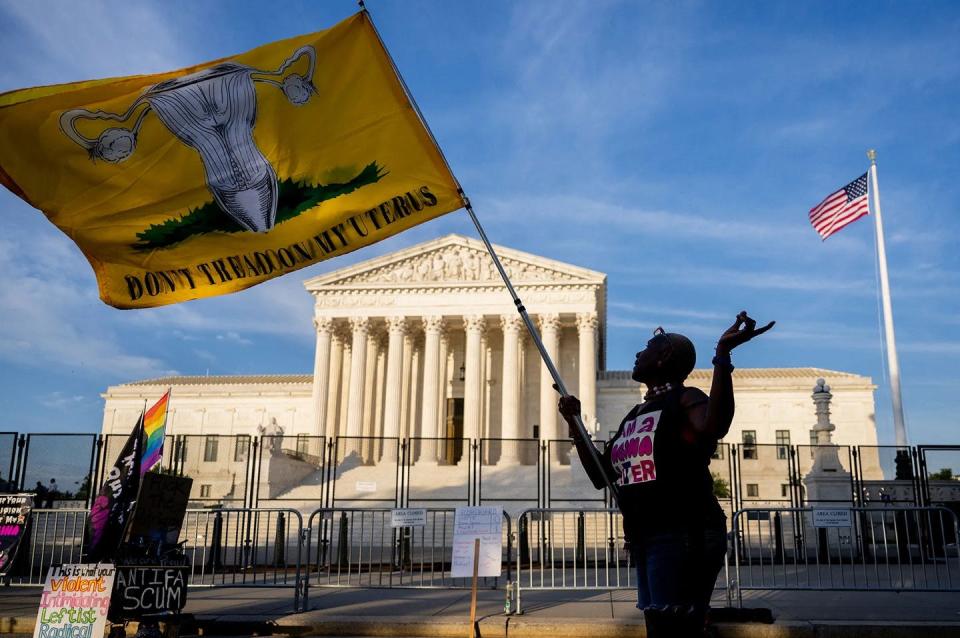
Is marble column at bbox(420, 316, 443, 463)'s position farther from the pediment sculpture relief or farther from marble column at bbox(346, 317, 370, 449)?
marble column at bbox(346, 317, 370, 449)

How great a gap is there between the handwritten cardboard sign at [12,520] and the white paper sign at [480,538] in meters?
6.36

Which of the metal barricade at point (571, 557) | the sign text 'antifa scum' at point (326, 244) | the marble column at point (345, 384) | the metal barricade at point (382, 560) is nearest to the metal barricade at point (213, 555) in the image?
the metal barricade at point (382, 560)

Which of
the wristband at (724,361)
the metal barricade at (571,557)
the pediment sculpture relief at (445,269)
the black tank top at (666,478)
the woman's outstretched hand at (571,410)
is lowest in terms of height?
the metal barricade at (571,557)

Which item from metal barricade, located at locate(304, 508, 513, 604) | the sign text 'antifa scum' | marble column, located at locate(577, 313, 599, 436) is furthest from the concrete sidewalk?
marble column, located at locate(577, 313, 599, 436)

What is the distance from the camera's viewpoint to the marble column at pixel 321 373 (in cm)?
5466

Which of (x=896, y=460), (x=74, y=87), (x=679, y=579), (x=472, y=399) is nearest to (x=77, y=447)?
(x=74, y=87)

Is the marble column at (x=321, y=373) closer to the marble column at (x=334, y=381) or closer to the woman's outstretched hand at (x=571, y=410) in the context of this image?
the marble column at (x=334, y=381)

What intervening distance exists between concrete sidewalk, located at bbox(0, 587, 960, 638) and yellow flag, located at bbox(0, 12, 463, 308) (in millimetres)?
4393

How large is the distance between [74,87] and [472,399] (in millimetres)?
46833

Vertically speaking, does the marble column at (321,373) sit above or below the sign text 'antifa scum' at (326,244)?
above

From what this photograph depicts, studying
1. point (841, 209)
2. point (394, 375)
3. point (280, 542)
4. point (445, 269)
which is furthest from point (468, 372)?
point (280, 542)

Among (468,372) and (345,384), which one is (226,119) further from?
(345,384)

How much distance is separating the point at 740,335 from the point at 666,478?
2.80 feet

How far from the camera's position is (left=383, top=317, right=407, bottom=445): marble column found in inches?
2117
